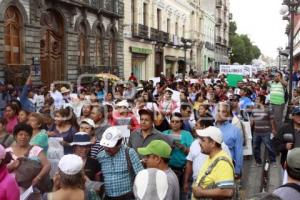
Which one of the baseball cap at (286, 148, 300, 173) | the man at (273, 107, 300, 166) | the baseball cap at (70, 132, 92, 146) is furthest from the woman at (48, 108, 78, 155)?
the baseball cap at (286, 148, 300, 173)

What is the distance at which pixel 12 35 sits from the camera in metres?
19.7

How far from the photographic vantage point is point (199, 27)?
188 ft

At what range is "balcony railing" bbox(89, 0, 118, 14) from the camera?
27016mm

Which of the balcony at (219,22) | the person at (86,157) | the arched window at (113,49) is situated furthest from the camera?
the balcony at (219,22)

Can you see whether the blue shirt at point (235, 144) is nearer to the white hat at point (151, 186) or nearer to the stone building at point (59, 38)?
the white hat at point (151, 186)

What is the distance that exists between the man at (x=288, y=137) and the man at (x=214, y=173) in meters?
2.02

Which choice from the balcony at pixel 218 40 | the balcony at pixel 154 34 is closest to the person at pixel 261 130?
the balcony at pixel 154 34

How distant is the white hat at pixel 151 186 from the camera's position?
151 inches

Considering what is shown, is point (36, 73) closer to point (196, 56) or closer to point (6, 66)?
point (6, 66)

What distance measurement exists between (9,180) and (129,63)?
29617 mm

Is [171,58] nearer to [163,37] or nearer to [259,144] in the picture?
[163,37]

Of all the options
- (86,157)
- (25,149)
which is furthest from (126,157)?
(25,149)

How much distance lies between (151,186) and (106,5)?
2584cm

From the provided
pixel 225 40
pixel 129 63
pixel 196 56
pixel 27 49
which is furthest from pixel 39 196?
pixel 225 40
